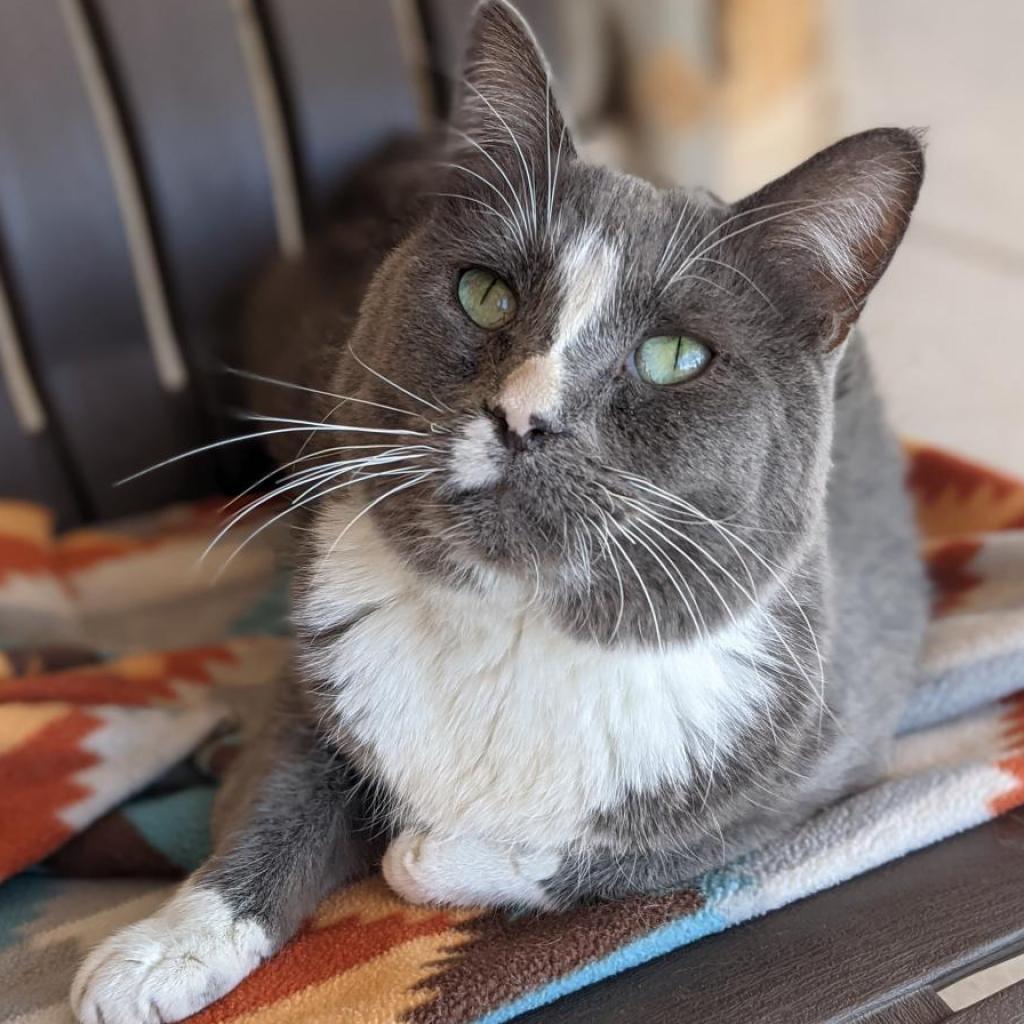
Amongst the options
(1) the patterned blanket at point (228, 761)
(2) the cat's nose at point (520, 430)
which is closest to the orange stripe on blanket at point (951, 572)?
(1) the patterned blanket at point (228, 761)

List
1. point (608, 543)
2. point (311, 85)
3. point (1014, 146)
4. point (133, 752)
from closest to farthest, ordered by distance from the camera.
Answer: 1. point (608, 543)
2. point (133, 752)
3. point (311, 85)
4. point (1014, 146)

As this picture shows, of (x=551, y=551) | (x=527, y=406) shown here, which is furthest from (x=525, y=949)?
(x=527, y=406)

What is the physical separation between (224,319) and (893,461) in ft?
3.07

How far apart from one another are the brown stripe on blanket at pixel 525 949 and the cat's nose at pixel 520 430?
385mm

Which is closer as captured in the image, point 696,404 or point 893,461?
point 696,404

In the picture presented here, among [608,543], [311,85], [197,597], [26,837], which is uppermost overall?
[311,85]

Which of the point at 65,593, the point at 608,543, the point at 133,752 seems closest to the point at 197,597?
the point at 65,593

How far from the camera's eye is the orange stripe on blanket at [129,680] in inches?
45.5

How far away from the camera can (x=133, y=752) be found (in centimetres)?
111

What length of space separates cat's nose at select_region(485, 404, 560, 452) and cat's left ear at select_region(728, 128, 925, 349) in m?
0.23

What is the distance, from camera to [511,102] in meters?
0.91

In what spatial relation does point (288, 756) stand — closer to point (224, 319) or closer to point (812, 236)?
→ point (812, 236)

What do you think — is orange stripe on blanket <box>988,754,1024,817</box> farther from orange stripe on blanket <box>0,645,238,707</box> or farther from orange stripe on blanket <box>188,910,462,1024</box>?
orange stripe on blanket <box>0,645,238,707</box>

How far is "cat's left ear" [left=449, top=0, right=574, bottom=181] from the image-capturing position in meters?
0.88
